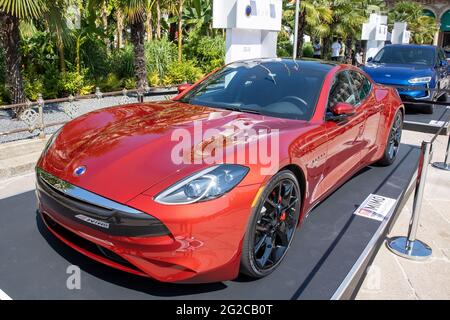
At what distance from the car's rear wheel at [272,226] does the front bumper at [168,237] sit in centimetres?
9

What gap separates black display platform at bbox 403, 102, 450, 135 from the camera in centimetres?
809

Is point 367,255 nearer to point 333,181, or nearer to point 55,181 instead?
→ point 333,181

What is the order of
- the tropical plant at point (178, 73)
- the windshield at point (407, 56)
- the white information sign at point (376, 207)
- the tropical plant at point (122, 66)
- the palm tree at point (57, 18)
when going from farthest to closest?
the tropical plant at point (178, 73)
the tropical plant at point (122, 66)
the windshield at point (407, 56)
the palm tree at point (57, 18)
the white information sign at point (376, 207)

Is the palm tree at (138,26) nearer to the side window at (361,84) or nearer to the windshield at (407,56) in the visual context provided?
the windshield at (407,56)

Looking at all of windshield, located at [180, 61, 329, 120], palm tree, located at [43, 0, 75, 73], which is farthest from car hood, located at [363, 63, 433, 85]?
palm tree, located at [43, 0, 75, 73]

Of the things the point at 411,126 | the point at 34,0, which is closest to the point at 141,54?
the point at 34,0

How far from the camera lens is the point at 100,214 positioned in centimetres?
237

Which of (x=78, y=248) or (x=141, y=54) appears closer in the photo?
(x=78, y=248)

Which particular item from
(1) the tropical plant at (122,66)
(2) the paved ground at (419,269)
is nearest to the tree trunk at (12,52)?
(1) the tropical plant at (122,66)

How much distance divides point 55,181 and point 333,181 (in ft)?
7.74

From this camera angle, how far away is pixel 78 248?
263cm

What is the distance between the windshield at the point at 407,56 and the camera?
32.9 feet

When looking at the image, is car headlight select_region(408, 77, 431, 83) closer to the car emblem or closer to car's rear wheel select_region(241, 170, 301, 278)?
car's rear wheel select_region(241, 170, 301, 278)

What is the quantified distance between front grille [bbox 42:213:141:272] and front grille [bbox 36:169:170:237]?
0.62ft
